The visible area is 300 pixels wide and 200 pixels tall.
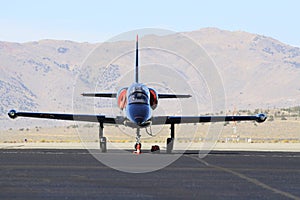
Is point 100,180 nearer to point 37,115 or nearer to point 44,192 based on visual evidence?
point 44,192

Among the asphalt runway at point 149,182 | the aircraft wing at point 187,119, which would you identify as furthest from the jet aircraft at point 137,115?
the asphalt runway at point 149,182

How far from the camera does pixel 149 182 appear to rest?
1964 cm

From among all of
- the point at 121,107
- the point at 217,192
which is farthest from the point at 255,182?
the point at 121,107

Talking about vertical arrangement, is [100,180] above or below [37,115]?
below

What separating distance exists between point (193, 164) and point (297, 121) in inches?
3427

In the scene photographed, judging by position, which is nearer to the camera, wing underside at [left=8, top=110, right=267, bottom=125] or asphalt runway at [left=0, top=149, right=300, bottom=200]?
asphalt runway at [left=0, top=149, right=300, bottom=200]

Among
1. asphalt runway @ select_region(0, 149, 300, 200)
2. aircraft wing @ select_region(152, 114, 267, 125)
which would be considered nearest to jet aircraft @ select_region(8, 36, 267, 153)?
aircraft wing @ select_region(152, 114, 267, 125)

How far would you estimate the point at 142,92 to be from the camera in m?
37.1

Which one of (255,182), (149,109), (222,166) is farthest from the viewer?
(149,109)

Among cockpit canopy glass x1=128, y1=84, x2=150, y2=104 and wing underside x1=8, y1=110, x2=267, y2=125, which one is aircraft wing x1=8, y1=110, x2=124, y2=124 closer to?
wing underside x1=8, y1=110, x2=267, y2=125

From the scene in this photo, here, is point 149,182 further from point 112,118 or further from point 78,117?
point 78,117

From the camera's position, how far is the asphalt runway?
16469 mm

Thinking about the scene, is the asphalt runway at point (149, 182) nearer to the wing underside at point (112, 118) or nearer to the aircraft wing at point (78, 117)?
the wing underside at point (112, 118)

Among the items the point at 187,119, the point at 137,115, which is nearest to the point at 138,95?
the point at 137,115
